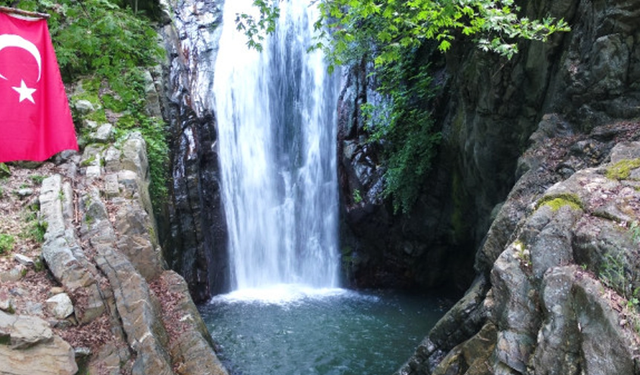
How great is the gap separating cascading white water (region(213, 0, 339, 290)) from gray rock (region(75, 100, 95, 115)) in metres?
5.32

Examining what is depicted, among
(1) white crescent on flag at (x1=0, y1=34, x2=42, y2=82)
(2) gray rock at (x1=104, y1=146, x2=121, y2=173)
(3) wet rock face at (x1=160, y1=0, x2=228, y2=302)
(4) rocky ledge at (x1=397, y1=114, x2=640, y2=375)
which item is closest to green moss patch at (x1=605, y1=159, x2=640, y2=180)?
(4) rocky ledge at (x1=397, y1=114, x2=640, y2=375)

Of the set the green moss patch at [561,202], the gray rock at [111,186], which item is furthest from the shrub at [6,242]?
the green moss patch at [561,202]

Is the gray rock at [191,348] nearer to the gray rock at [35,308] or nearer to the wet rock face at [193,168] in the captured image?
the gray rock at [35,308]

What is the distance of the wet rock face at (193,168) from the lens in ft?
39.7

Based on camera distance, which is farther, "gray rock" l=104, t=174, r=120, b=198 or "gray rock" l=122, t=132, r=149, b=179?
"gray rock" l=122, t=132, r=149, b=179

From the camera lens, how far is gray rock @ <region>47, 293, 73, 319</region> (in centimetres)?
502

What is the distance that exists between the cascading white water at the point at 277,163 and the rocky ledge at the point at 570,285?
911 centimetres

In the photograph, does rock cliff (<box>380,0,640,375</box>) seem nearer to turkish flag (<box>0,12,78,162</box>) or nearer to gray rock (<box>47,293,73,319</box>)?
gray rock (<box>47,293,73,319</box>)

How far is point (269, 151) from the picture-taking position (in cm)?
1530

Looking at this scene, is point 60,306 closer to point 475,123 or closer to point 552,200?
point 552,200

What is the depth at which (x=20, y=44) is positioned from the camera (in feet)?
15.6

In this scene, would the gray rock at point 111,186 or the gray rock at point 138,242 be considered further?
the gray rock at point 111,186

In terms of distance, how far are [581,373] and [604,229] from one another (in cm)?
134

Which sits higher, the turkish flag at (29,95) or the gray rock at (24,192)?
the turkish flag at (29,95)
